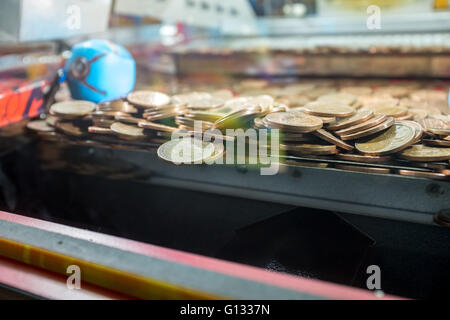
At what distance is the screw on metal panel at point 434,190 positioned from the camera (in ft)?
4.99

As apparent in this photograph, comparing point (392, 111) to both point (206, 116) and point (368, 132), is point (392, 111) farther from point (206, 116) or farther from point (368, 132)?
point (206, 116)

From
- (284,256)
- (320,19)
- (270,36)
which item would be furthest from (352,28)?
(284,256)

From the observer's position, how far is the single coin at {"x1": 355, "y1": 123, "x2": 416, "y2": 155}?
5.26 ft

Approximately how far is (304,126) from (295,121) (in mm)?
73

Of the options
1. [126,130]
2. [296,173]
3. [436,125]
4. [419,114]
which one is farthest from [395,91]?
[126,130]

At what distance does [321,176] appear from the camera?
5.54 ft

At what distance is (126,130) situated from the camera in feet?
6.61

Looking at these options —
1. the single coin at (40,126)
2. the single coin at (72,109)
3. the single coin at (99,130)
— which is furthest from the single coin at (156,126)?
the single coin at (40,126)

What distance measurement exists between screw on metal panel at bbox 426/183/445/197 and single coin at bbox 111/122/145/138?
1357mm

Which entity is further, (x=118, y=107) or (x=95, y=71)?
(x=95, y=71)

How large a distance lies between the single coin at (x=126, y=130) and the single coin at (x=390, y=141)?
1090 millimetres

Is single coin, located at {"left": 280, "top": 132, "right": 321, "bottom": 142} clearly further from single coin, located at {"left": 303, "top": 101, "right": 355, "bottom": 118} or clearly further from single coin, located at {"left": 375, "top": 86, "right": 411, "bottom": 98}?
single coin, located at {"left": 375, "top": 86, "right": 411, "bottom": 98}

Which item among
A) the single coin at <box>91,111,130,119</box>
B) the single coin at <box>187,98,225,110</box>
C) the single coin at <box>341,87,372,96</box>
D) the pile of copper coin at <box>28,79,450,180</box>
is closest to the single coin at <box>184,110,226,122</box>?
the pile of copper coin at <box>28,79,450,180</box>
